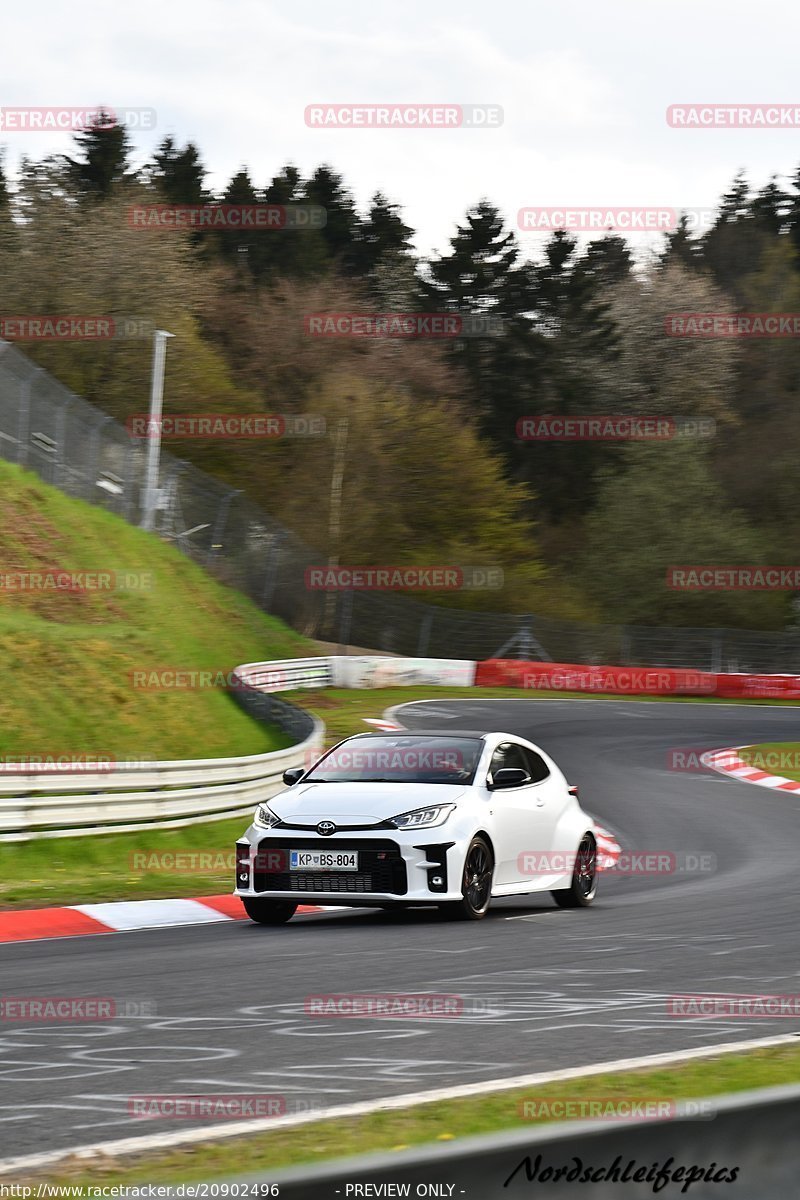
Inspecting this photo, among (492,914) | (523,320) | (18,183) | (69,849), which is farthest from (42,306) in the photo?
(492,914)

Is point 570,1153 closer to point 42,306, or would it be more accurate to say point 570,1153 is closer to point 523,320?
point 42,306

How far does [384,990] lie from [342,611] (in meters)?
42.3

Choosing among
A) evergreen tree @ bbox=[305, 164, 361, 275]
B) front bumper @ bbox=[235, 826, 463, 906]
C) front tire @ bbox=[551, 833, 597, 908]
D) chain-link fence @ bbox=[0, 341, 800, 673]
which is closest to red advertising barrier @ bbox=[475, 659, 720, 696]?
chain-link fence @ bbox=[0, 341, 800, 673]

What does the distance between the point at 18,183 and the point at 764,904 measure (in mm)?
60087

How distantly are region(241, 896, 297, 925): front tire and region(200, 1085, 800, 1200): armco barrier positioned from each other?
25.7 ft

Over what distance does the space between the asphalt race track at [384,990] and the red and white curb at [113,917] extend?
52 centimetres

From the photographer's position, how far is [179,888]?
44.3 ft

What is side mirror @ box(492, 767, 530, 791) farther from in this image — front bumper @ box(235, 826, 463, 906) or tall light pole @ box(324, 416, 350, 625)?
tall light pole @ box(324, 416, 350, 625)

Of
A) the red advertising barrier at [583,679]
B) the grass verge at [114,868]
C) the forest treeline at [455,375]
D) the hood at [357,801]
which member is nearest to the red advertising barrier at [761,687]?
the red advertising barrier at [583,679]

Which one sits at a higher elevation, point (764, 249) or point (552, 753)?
point (764, 249)

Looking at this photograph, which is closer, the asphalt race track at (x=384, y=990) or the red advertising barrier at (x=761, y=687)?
the asphalt race track at (x=384, y=990)

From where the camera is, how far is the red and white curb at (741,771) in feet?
79.6

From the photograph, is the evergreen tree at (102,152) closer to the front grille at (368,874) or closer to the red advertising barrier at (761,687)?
the red advertising barrier at (761,687)

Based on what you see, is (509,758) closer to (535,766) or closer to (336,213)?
(535,766)
